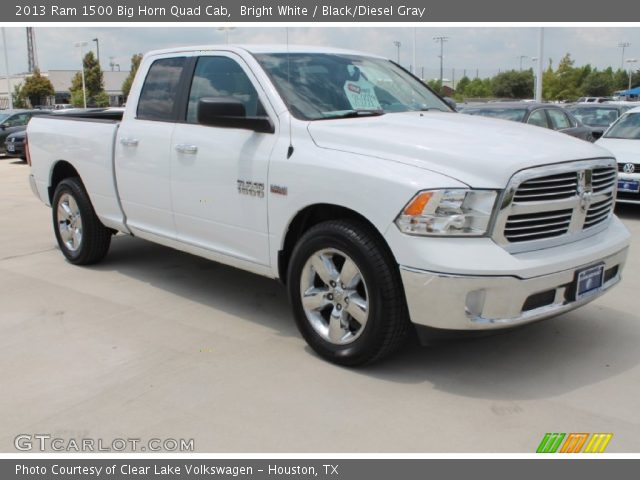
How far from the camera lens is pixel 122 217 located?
232 inches

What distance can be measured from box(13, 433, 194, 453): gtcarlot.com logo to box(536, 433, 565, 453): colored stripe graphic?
1.67 m

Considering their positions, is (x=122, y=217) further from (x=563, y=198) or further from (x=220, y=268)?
(x=563, y=198)

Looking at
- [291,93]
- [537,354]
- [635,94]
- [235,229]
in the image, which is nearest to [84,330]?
[235,229]

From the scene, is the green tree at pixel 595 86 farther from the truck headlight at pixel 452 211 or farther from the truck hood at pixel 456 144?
the truck headlight at pixel 452 211

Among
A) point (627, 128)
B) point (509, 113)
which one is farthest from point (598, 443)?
point (509, 113)

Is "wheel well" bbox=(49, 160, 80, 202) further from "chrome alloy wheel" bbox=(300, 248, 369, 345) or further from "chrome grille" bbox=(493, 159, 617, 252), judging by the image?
"chrome grille" bbox=(493, 159, 617, 252)

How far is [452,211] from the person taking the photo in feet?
11.7

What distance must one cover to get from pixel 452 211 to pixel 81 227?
13.6ft

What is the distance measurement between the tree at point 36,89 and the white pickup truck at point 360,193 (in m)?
61.9

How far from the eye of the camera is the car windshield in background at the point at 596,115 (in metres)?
15.1

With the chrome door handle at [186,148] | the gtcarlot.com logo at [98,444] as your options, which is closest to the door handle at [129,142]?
the chrome door handle at [186,148]

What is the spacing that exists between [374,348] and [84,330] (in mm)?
2208

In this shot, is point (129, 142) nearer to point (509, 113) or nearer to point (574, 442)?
point (574, 442)

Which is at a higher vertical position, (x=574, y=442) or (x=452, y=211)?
(x=452, y=211)
